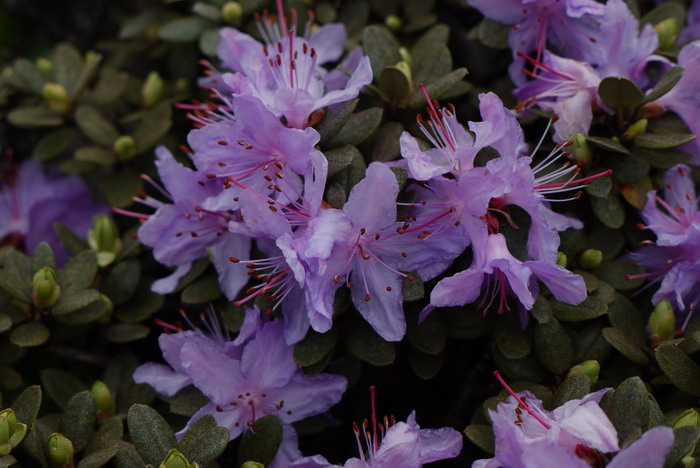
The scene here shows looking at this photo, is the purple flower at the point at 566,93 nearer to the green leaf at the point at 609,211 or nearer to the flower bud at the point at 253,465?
the green leaf at the point at 609,211

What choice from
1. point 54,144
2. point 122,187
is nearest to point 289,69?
point 122,187

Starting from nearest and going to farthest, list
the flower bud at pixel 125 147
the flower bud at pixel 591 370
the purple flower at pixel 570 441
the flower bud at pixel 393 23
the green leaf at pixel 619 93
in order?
the purple flower at pixel 570 441 < the flower bud at pixel 591 370 < the green leaf at pixel 619 93 < the flower bud at pixel 125 147 < the flower bud at pixel 393 23

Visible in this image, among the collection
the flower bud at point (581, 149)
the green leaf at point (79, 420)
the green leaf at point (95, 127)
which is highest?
the flower bud at point (581, 149)

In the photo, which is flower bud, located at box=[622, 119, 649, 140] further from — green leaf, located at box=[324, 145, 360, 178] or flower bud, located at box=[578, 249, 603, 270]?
green leaf, located at box=[324, 145, 360, 178]

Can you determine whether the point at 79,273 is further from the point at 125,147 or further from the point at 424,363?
the point at 424,363

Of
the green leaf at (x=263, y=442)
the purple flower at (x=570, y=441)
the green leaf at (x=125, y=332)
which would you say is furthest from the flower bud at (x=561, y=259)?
the green leaf at (x=125, y=332)

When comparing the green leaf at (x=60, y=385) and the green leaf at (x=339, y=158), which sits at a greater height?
the green leaf at (x=339, y=158)

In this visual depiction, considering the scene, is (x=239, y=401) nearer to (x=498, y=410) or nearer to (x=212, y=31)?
(x=498, y=410)
